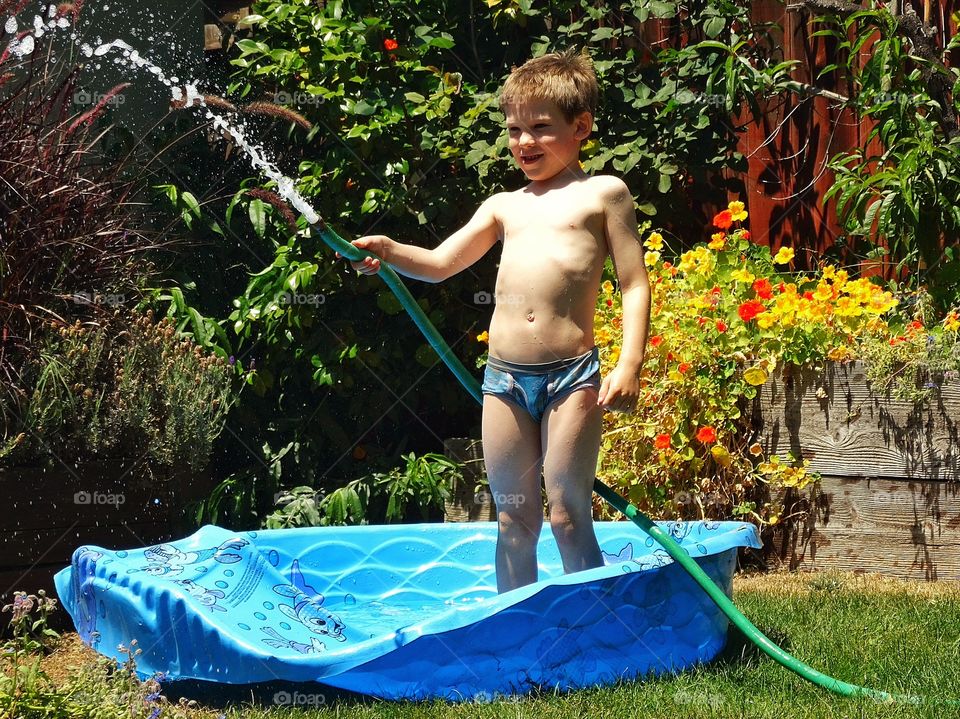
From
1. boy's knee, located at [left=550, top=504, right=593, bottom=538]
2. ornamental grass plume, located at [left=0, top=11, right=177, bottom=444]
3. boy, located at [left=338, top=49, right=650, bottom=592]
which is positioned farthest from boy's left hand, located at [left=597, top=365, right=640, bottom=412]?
ornamental grass plume, located at [left=0, top=11, right=177, bottom=444]

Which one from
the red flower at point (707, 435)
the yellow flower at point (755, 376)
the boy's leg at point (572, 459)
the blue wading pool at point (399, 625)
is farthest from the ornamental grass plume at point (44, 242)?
the yellow flower at point (755, 376)

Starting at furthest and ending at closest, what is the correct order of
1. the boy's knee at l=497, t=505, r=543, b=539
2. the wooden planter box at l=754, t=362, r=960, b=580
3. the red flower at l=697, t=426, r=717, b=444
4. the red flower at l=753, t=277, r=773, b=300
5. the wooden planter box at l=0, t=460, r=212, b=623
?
the red flower at l=753, t=277, r=773, b=300 → the red flower at l=697, t=426, r=717, b=444 → the wooden planter box at l=754, t=362, r=960, b=580 → the wooden planter box at l=0, t=460, r=212, b=623 → the boy's knee at l=497, t=505, r=543, b=539

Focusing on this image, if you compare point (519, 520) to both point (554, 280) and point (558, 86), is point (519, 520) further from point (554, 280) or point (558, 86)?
point (558, 86)

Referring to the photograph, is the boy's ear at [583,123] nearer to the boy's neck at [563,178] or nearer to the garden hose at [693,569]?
the boy's neck at [563,178]

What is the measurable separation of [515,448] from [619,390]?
0.34m

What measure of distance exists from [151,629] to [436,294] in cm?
243

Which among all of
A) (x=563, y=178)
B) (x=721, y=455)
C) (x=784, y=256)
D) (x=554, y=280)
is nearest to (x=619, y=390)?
(x=554, y=280)

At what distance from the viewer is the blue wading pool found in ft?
7.52

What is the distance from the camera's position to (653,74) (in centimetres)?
439

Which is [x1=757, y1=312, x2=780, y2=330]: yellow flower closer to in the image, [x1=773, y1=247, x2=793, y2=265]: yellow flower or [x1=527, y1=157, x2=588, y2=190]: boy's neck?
[x1=773, y1=247, x2=793, y2=265]: yellow flower

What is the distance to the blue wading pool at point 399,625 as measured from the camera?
2.29 m

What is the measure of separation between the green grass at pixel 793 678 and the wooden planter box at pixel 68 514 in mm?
808

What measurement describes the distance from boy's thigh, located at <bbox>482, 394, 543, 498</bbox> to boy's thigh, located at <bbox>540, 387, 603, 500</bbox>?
81 millimetres

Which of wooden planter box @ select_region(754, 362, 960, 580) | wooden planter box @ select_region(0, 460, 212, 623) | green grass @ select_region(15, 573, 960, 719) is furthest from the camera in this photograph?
wooden planter box @ select_region(754, 362, 960, 580)
